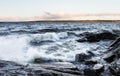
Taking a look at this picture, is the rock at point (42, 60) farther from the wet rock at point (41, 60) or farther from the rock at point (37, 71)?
the rock at point (37, 71)

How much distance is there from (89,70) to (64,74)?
116 cm

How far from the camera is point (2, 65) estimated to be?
7.50m

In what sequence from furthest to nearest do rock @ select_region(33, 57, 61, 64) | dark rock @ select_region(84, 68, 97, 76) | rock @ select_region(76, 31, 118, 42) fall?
rock @ select_region(76, 31, 118, 42) < rock @ select_region(33, 57, 61, 64) < dark rock @ select_region(84, 68, 97, 76)

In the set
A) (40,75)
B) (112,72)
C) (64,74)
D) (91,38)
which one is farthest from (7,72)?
(91,38)

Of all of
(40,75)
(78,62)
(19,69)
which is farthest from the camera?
(78,62)

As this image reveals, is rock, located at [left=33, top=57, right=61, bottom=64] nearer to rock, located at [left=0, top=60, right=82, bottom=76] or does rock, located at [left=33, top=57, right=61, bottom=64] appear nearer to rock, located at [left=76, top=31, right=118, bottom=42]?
rock, located at [left=0, top=60, right=82, bottom=76]

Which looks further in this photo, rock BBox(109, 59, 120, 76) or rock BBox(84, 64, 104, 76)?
rock BBox(84, 64, 104, 76)

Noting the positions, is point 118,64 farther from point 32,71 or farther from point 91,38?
point 91,38

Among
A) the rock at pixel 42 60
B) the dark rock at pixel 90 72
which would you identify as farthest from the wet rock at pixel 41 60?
the dark rock at pixel 90 72

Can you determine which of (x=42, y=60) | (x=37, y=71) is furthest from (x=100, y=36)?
(x=37, y=71)

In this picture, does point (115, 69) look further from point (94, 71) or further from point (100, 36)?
point (100, 36)

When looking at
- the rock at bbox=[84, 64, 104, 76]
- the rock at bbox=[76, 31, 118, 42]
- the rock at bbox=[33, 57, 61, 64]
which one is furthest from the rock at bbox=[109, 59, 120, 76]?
the rock at bbox=[76, 31, 118, 42]

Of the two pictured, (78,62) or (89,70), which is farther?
(78,62)

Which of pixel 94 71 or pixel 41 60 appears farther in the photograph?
pixel 41 60
